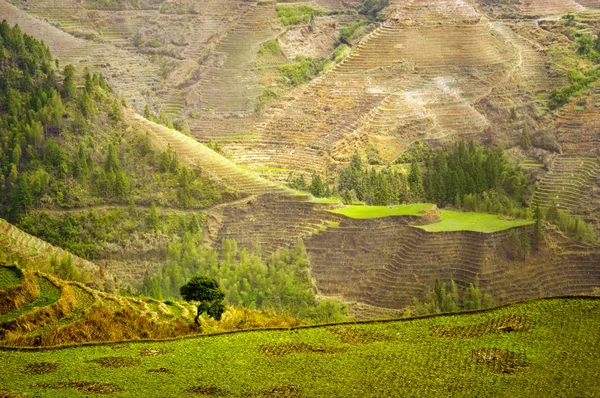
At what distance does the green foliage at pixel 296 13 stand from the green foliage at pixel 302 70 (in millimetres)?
1653

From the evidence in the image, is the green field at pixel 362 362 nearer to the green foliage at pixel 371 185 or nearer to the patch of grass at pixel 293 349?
the patch of grass at pixel 293 349

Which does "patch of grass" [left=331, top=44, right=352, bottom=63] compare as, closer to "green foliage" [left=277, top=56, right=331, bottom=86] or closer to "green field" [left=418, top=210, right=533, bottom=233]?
"green foliage" [left=277, top=56, right=331, bottom=86]

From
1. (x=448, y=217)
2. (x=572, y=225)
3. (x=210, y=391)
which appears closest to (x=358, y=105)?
(x=448, y=217)

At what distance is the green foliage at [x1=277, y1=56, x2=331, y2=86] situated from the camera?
33219mm

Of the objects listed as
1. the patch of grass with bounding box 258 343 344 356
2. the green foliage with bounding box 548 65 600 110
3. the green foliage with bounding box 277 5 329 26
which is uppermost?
the green foliage with bounding box 277 5 329 26

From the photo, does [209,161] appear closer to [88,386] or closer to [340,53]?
[340,53]

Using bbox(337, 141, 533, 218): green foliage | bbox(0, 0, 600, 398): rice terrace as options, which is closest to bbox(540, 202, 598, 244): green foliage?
bbox(0, 0, 600, 398): rice terrace

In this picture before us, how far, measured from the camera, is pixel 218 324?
1739cm

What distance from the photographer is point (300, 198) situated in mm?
27094

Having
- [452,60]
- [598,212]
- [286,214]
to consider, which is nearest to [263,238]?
[286,214]

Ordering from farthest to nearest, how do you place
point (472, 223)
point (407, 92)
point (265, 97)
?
point (265, 97)
point (407, 92)
point (472, 223)

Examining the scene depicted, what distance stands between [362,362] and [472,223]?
12.7 m

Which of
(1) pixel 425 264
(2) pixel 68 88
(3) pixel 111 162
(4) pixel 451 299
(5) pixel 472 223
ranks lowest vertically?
(4) pixel 451 299

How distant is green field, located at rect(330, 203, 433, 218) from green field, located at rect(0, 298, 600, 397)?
36.0 ft
